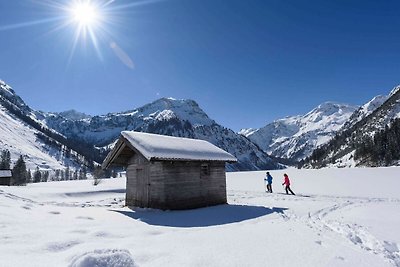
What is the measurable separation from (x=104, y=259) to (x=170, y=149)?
12.8 m

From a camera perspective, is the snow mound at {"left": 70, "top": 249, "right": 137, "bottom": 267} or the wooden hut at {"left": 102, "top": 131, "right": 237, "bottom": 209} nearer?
the snow mound at {"left": 70, "top": 249, "right": 137, "bottom": 267}

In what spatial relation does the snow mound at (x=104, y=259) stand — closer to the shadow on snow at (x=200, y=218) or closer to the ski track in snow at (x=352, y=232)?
the shadow on snow at (x=200, y=218)

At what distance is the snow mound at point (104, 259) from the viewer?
18.7 feet

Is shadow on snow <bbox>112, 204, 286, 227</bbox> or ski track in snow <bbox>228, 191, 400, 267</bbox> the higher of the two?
shadow on snow <bbox>112, 204, 286, 227</bbox>

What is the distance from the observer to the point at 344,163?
167 meters

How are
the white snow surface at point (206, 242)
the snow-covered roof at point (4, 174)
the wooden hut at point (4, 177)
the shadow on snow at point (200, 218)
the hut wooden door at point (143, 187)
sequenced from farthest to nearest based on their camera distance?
1. the snow-covered roof at point (4, 174)
2. the wooden hut at point (4, 177)
3. the hut wooden door at point (143, 187)
4. the shadow on snow at point (200, 218)
5. the white snow surface at point (206, 242)

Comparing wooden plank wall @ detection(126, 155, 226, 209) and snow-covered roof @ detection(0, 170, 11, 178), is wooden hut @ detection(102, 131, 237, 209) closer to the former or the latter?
wooden plank wall @ detection(126, 155, 226, 209)

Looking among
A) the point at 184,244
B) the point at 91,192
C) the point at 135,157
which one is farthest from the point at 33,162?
the point at 184,244

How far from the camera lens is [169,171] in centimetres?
1797

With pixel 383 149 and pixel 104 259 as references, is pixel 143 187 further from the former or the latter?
pixel 383 149

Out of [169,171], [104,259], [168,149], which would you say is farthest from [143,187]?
[104,259]

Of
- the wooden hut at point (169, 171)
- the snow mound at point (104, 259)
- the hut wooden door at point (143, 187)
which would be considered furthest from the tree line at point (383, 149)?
the snow mound at point (104, 259)

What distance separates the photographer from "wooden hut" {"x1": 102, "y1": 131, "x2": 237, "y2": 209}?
1775 cm

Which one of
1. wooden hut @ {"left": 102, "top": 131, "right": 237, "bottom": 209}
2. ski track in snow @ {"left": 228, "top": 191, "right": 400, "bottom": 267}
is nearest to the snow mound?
ski track in snow @ {"left": 228, "top": 191, "right": 400, "bottom": 267}
